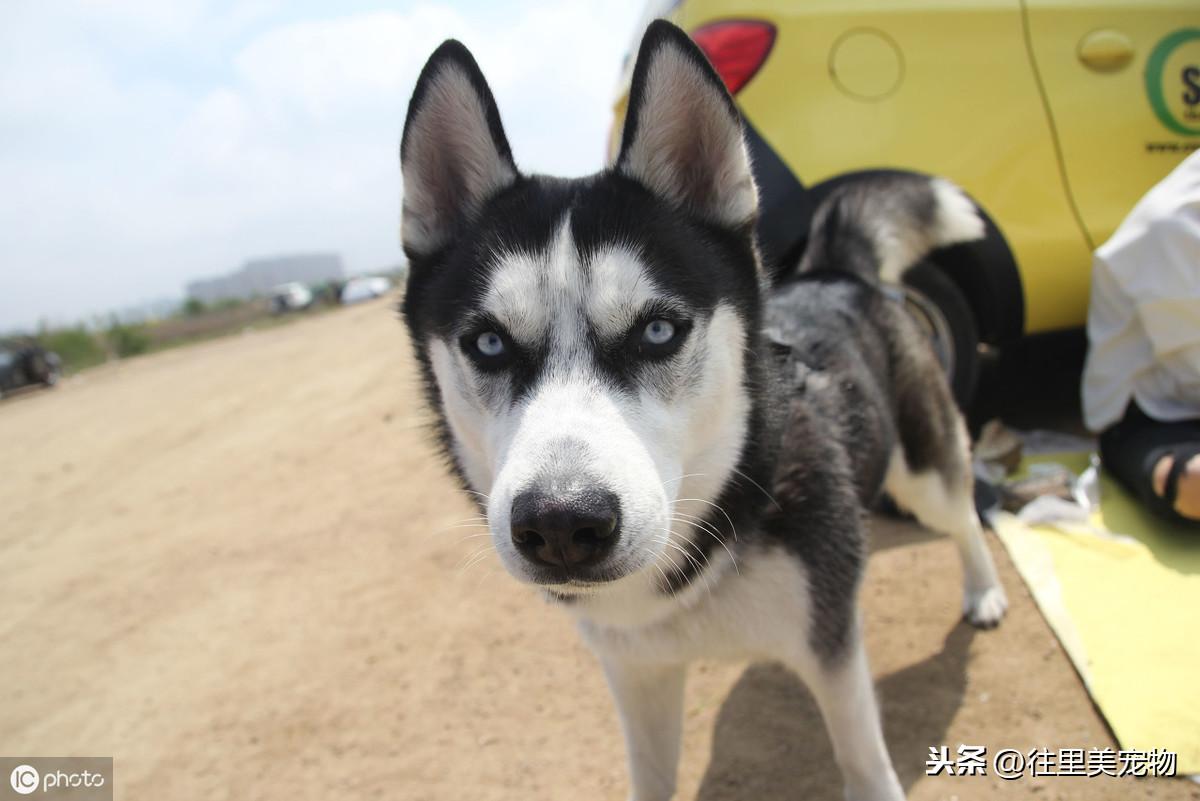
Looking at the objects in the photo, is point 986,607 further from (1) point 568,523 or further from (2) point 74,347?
(2) point 74,347

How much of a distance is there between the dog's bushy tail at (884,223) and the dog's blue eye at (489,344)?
1679 millimetres

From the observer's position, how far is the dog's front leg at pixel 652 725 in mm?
2092

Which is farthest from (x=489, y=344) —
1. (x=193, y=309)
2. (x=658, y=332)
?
(x=193, y=309)

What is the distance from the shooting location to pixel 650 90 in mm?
1782

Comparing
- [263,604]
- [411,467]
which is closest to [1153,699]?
[263,604]

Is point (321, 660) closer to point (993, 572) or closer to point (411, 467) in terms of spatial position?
point (411, 467)

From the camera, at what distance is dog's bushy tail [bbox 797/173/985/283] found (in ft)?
9.18

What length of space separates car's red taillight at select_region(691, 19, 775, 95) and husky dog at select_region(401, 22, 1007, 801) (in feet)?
5.08

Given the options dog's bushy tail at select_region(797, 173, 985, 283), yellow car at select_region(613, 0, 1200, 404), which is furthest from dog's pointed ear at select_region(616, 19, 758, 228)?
yellow car at select_region(613, 0, 1200, 404)

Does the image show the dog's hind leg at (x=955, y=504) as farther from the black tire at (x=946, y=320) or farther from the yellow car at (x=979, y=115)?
the yellow car at (x=979, y=115)

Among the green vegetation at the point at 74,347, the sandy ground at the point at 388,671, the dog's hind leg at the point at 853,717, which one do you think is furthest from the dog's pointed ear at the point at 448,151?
the green vegetation at the point at 74,347

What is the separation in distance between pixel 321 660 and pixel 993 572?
9.84 feet

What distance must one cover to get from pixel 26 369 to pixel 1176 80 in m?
27.9

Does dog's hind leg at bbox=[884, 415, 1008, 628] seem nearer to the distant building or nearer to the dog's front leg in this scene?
the dog's front leg
